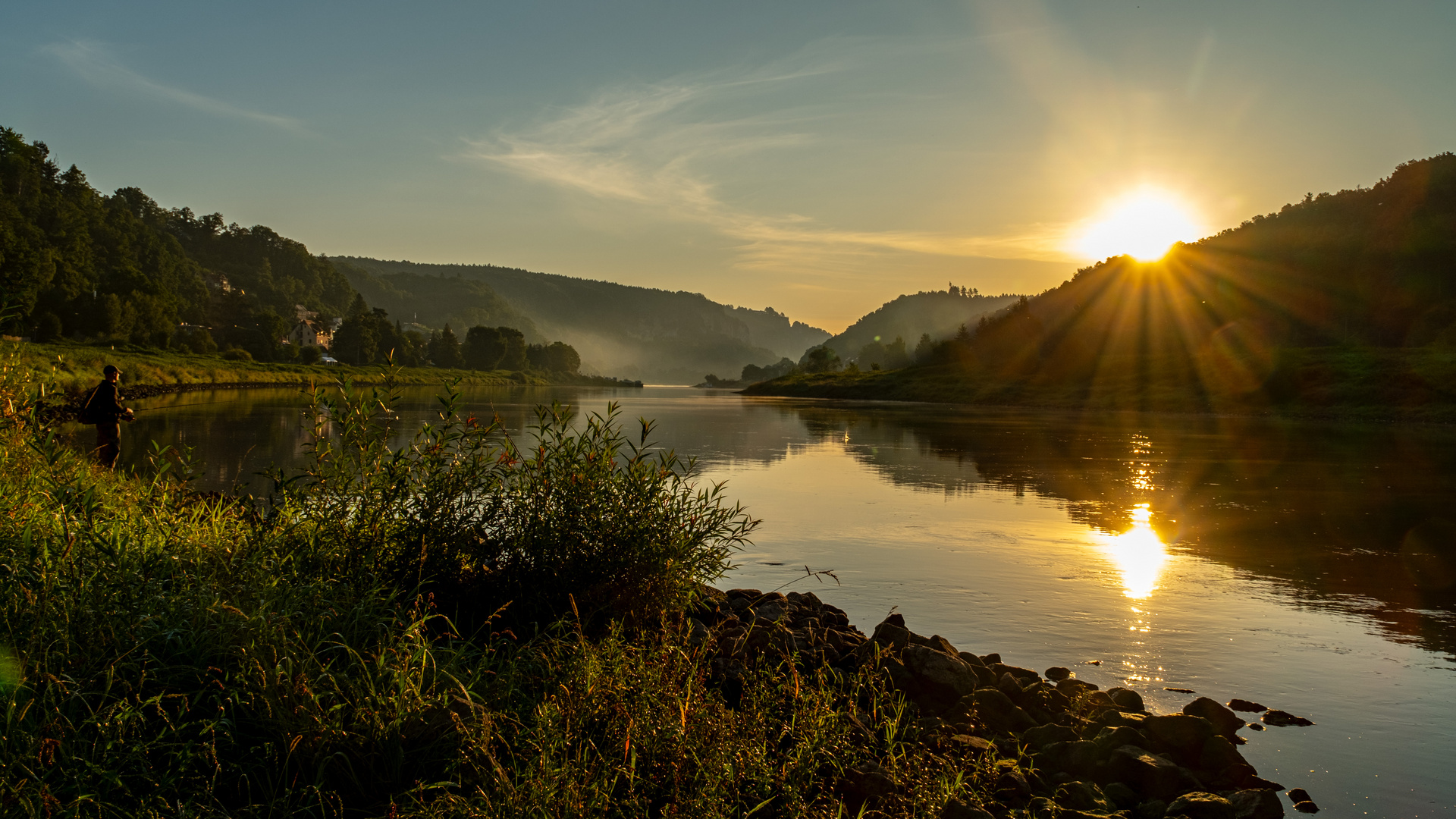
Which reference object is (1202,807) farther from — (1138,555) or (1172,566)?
(1138,555)

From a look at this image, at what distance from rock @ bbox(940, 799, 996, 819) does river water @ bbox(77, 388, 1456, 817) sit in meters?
3.11

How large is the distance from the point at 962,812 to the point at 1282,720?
4.55 meters

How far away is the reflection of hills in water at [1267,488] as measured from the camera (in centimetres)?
1452

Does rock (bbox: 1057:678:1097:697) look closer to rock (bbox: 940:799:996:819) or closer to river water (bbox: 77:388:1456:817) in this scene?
river water (bbox: 77:388:1456:817)

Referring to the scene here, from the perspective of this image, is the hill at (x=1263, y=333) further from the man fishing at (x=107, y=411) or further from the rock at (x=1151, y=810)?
the man fishing at (x=107, y=411)

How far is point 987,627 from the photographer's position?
37.8 ft

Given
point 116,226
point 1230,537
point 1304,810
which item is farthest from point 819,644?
point 116,226

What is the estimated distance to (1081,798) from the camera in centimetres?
654

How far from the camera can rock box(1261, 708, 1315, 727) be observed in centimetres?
844

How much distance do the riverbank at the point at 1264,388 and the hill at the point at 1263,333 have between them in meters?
0.24

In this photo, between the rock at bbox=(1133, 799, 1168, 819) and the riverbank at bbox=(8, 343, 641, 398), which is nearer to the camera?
the rock at bbox=(1133, 799, 1168, 819)

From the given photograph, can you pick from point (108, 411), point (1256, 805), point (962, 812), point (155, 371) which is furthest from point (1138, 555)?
point (155, 371)

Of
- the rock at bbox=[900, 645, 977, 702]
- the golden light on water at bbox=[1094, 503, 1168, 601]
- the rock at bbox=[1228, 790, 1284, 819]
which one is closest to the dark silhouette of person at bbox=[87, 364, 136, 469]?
the rock at bbox=[900, 645, 977, 702]

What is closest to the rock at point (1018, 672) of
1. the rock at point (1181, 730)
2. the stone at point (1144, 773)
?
the rock at point (1181, 730)
